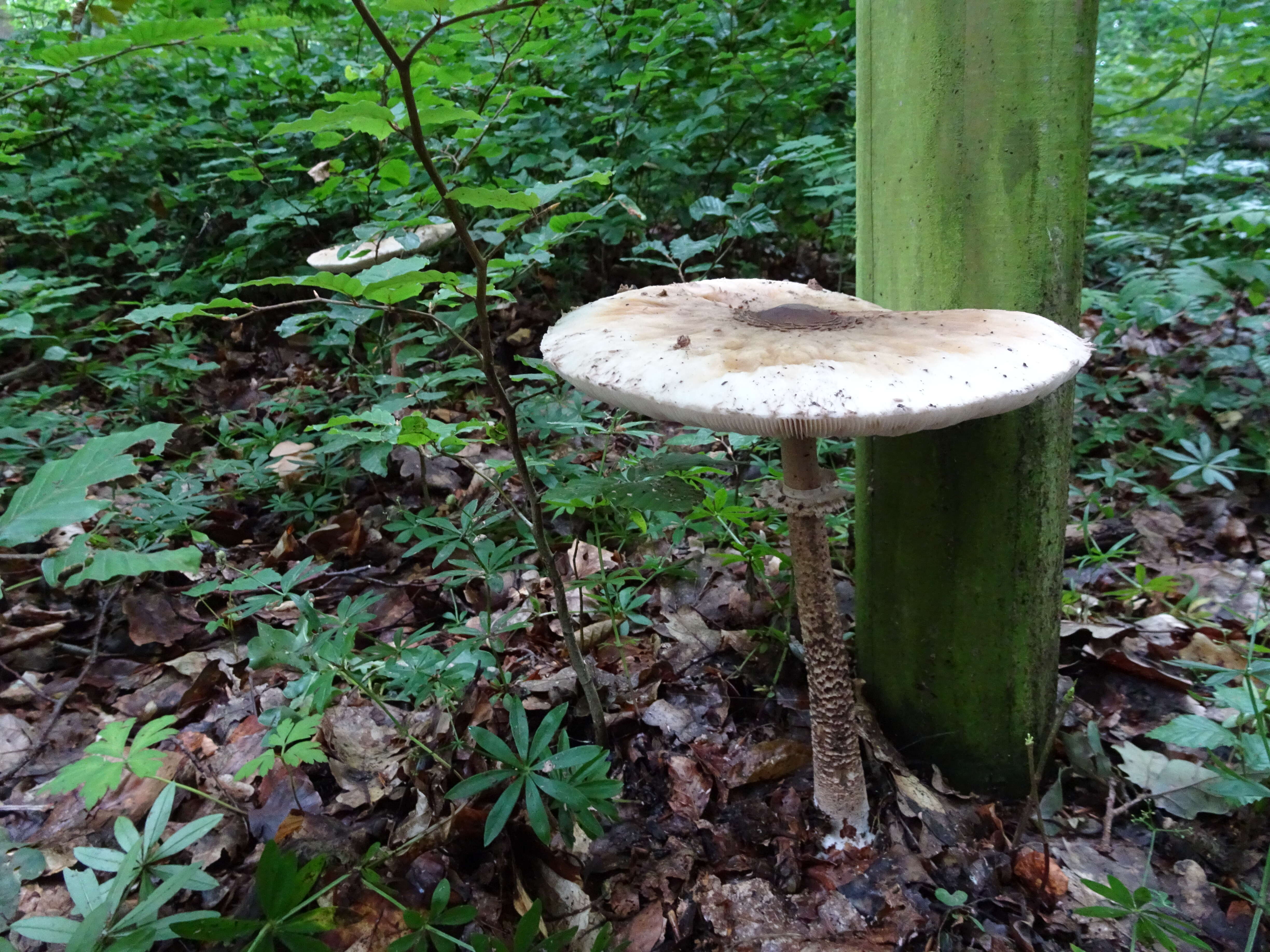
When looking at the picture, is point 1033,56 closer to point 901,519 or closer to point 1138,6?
point 901,519

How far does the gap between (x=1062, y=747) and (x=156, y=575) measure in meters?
3.47

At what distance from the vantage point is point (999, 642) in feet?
6.30

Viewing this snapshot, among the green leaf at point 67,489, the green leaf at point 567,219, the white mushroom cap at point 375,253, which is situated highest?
the green leaf at point 567,219

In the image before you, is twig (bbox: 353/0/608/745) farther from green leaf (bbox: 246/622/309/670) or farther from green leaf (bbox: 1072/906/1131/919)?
green leaf (bbox: 1072/906/1131/919)

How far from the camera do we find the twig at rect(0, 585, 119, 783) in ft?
6.71

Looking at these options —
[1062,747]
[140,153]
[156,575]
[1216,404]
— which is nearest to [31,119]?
[140,153]

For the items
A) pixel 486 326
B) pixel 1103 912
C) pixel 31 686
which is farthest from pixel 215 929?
pixel 1103 912

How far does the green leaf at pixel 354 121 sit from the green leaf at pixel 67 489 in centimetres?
63

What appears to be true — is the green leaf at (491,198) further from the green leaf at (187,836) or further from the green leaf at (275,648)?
the green leaf at (187,836)

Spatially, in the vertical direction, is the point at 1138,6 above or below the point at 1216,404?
above

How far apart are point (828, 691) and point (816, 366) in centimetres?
101

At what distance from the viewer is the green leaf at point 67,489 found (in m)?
1.08

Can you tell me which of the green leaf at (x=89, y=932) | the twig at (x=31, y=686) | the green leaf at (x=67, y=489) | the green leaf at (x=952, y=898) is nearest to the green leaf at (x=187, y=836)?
the green leaf at (x=89, y=932)

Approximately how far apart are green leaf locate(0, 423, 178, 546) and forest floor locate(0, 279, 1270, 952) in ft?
2.30
